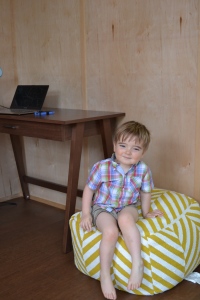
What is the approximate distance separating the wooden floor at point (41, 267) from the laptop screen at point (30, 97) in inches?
30.6

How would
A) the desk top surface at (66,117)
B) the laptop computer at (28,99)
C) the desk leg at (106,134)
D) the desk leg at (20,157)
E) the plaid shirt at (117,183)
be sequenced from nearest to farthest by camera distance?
the plaid shirt at (117,183), the desk top surface at (66,117), the desk leg at (106,134), the laptop computer at (28,99), the desk leg at (20,157)

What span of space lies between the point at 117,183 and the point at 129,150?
174mm

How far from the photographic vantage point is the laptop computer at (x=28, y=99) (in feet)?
7.29

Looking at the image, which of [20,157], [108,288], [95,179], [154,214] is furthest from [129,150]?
[20,157]

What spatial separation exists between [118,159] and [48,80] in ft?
3.62

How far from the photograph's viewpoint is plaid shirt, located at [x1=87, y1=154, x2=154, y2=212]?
5.47 ft

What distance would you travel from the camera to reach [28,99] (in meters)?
2.33

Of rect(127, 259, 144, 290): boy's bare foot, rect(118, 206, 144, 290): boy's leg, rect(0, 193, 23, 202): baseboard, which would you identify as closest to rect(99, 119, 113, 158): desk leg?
rect(118, 206, 144, 290): boy's leg

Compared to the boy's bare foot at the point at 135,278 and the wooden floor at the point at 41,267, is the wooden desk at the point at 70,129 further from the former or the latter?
the boy's bare foot at the point at 135,278

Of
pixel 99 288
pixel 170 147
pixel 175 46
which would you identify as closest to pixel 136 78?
pixel 175 46

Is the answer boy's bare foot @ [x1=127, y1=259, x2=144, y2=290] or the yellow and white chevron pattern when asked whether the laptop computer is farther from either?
boy's bare foot @ [x1=127, y1=259, x2=144, y2=290]

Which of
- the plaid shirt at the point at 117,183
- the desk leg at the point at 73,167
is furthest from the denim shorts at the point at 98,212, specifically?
the desk leg at the point at 73,167

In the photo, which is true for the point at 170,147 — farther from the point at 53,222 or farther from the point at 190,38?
the point at 53,222

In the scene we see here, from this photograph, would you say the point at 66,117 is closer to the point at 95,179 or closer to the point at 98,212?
the point at 95,179
